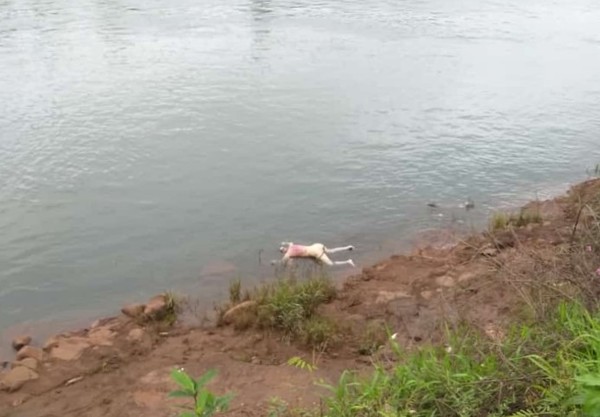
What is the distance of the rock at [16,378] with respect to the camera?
5.32m

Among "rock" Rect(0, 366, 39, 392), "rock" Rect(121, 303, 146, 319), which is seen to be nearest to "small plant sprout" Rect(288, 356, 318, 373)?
"rock" Rect(121, 303, 146, 319)

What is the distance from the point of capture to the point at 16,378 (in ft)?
17.8

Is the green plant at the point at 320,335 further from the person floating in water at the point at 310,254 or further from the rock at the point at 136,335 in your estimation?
the person floating in water at the point at 310,254

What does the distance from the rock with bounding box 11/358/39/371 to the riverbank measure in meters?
0.02

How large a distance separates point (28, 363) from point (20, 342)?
0.62 meters

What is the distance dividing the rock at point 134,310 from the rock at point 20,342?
2.89 ft

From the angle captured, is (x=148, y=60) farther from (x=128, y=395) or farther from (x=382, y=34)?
(x=128, y=395)

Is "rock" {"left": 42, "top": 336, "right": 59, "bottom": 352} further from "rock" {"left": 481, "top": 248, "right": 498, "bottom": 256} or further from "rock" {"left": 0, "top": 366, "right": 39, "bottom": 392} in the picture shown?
"rock" {"left": 481, "top": 248, "right": 498, "bottom": 256}

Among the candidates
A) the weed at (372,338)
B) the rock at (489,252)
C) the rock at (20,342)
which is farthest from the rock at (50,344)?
the rock at (489,252)

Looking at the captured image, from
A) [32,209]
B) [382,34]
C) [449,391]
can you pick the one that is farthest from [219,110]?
[449,391]

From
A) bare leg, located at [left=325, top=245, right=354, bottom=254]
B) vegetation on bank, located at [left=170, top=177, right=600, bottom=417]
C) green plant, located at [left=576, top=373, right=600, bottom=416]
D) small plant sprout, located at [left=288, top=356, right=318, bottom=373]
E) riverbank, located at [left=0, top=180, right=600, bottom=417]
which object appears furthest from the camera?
bare leg, located at [left=325, top=245, right=354, bottom=254]

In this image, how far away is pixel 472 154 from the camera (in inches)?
422

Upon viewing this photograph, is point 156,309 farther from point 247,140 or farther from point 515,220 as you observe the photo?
point 247,140

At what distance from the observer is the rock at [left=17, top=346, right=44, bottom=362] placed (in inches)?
229
